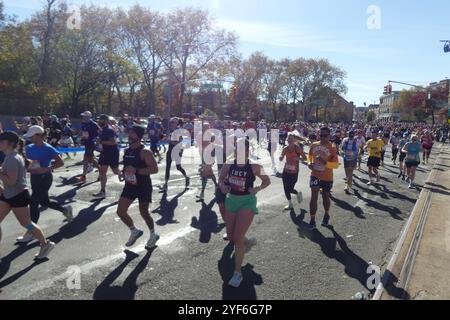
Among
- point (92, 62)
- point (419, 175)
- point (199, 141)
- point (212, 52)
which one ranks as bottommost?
point (419, 175)

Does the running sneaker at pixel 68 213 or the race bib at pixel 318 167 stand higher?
the race bib at pixel 318 167

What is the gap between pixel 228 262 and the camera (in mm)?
5277

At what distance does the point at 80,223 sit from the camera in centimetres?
669

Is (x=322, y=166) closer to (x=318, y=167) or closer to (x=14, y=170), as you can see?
(x=318, y=167)

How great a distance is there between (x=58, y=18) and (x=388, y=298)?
3660 cm

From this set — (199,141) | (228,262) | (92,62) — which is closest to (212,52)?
(92,62)

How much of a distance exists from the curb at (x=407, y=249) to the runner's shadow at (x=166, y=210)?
3796 mm

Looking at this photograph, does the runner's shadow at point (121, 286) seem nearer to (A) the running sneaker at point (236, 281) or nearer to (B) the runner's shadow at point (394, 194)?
(A) the running sneaker at point (236, 281)

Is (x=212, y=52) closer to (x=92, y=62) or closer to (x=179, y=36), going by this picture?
(x=179, y=36)

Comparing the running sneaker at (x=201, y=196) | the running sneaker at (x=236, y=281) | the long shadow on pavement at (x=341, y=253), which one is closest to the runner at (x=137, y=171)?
the running sneaker at (x=236, y=281)

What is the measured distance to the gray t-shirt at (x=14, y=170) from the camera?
4.72 metres

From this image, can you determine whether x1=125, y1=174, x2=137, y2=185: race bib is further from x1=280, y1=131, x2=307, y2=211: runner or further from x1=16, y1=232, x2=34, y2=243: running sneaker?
x1=280, y1=131, x2=307, y2=211: runner

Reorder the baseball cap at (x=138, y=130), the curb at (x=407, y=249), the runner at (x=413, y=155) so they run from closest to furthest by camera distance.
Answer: the curb at (x=407, y=249)
the baseball cap at (x=138, y=130)
the runner at (x=413, y=155)
